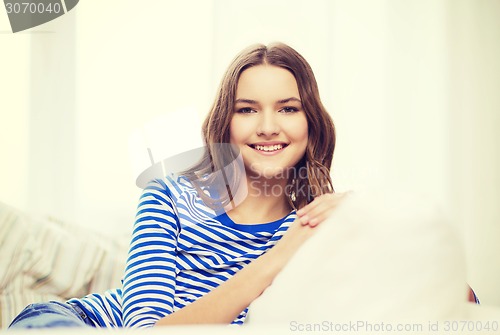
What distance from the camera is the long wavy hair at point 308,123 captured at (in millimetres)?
1150

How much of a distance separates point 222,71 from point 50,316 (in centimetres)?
135

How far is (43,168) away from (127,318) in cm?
114

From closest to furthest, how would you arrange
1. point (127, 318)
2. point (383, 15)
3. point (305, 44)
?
1. point (127, 318)
2. point (305, 44)
3. point (383, 15)

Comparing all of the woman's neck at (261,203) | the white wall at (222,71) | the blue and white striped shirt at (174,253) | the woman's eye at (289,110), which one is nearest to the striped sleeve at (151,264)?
the blue and white striped shirt at (174,253)

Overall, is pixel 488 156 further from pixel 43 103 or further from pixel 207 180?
pixel 43 103

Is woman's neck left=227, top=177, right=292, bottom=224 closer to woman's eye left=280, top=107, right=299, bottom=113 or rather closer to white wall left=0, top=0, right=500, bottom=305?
woman's eye left=280, top=107, right=299, bottom=113

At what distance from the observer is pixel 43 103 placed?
1.99m

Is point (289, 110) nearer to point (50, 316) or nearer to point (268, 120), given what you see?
point (268, 120)

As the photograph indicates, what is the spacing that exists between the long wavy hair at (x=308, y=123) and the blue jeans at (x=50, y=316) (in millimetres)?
352

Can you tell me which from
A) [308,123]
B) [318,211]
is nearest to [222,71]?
[308,123]

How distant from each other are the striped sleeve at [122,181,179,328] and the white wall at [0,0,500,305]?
59cm

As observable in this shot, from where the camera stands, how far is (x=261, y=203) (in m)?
1.17

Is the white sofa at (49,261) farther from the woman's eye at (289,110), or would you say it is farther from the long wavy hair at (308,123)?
the woman's eye at (289,110)

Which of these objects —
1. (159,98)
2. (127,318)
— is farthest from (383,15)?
(127,318)
